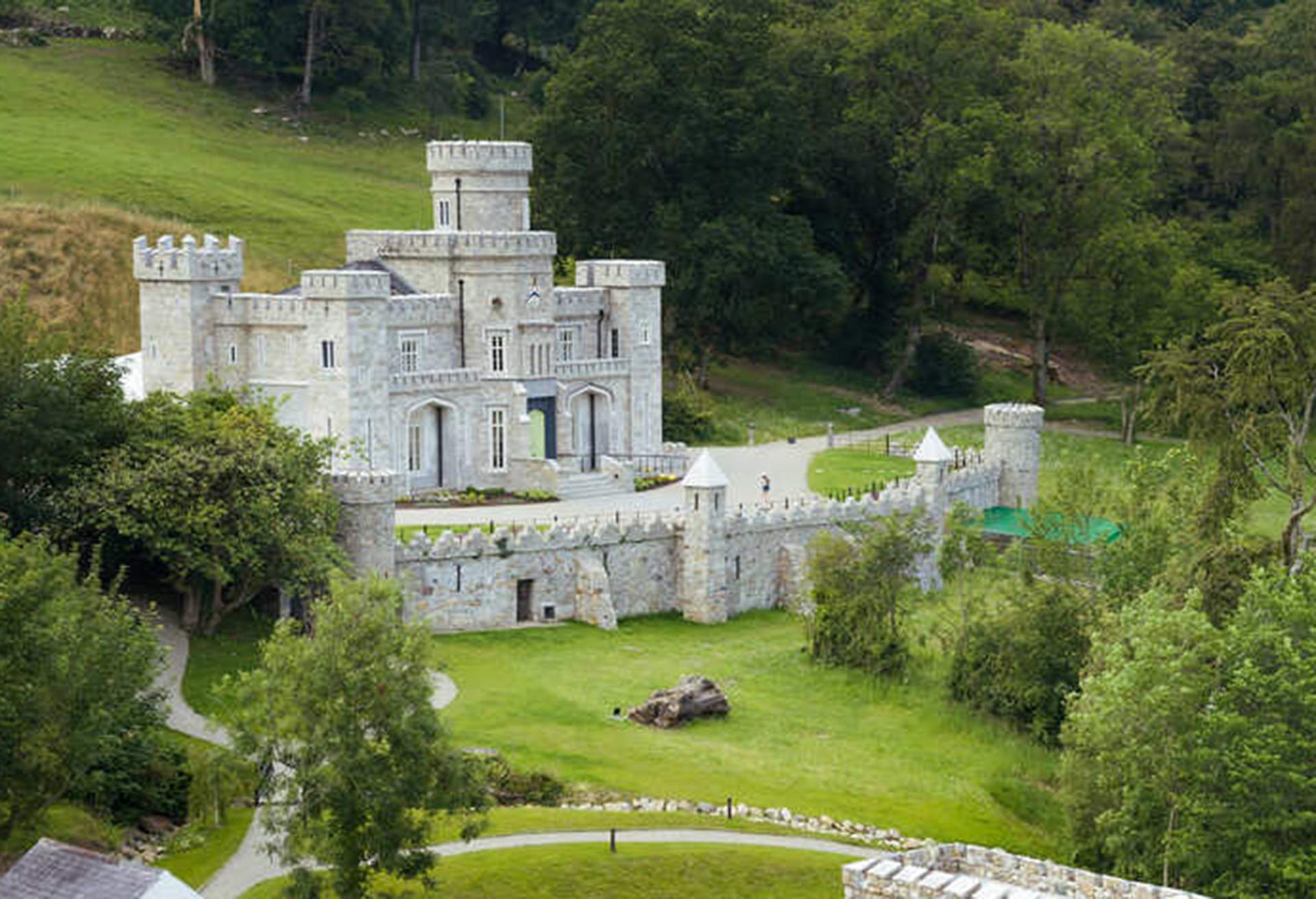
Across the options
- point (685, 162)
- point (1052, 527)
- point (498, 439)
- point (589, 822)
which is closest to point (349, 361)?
point (498, 439)

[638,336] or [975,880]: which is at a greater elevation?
[638,336]

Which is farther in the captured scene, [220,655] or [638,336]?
[638,336]

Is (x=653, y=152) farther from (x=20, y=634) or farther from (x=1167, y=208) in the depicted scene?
(x=20, y=634)

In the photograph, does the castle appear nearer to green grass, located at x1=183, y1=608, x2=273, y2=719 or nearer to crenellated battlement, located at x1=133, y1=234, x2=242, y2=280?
crenellated battlement, located at x1=133, y1=234, x2=242, y2=280

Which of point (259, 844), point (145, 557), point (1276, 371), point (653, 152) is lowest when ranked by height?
point (259, 844)

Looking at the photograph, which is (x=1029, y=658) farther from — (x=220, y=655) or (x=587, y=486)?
(x=587, y=486)

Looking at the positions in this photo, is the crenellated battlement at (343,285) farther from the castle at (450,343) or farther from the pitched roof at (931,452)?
the pitched roof at (931,452)

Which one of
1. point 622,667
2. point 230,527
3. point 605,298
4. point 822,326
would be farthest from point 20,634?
point 822,326
